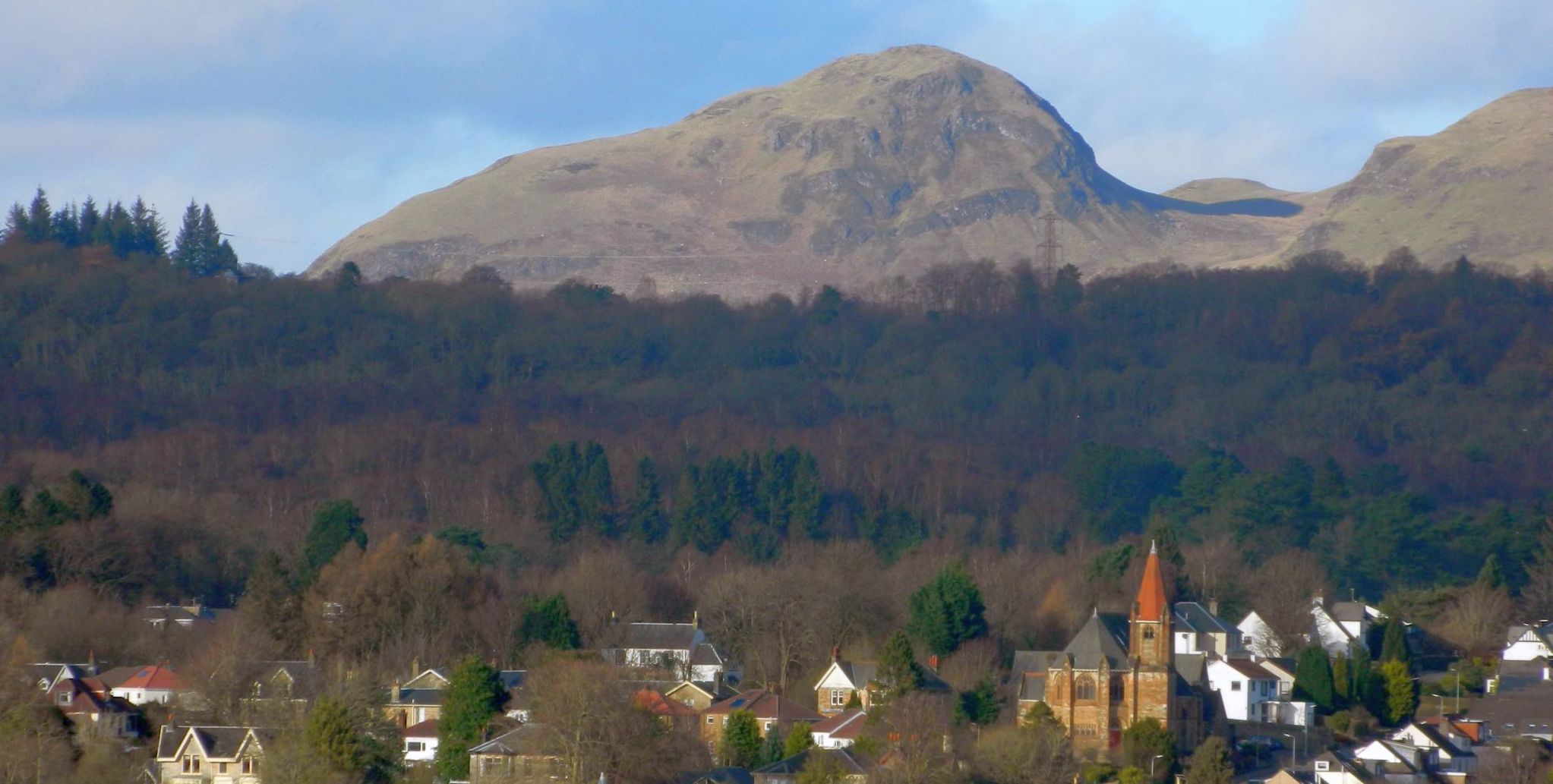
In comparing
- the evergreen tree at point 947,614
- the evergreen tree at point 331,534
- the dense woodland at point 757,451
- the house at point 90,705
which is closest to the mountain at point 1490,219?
the dense woodland at point 757,451

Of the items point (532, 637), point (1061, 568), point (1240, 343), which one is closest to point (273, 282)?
point (1240, 343)

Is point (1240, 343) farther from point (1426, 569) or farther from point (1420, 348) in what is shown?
point (1426, 569)

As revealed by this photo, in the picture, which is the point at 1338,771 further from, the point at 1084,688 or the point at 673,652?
the point at 673,652

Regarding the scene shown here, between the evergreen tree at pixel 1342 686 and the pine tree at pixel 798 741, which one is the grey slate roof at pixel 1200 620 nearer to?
the evergreen tree at pixel 1342 686

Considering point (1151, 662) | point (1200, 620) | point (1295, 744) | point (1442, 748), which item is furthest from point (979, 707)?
point (1200, 620)

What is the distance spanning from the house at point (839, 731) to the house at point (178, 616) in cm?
2080

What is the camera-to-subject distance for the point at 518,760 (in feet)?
161

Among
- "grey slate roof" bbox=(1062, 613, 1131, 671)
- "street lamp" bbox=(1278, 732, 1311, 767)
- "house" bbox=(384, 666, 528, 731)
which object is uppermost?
"grey slate roof" bbox=(1062, 613, 1131, 671)

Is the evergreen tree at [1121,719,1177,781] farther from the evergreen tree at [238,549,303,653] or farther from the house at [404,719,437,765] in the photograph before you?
the evergreen tree at [238,549,303,653]

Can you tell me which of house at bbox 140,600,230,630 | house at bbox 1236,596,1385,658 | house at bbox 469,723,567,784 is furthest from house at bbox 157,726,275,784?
house at bbox 1236,596,1385,658

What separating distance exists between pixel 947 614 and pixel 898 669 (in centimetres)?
683

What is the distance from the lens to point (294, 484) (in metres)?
103

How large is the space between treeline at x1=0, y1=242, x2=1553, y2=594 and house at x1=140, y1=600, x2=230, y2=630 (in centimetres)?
431

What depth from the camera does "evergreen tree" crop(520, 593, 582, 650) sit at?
6191 cm
